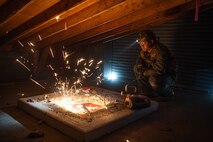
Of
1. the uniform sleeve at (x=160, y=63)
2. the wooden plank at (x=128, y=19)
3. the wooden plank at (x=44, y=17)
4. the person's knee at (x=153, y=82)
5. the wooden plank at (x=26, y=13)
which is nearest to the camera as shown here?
the wooden plank at (x=44, y=17)

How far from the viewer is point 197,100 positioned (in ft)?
22.0

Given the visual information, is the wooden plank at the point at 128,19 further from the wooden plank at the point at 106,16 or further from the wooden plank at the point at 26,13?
the wooden plank at the point at 26,13

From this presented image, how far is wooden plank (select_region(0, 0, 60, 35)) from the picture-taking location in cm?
493

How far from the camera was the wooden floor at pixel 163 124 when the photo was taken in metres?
4.09

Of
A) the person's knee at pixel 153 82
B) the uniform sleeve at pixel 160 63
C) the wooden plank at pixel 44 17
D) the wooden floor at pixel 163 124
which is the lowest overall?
the wooden floor at pixel 163 124

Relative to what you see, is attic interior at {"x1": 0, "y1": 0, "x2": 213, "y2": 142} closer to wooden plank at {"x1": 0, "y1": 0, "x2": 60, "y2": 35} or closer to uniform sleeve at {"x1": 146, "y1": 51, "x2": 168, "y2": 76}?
wooden plank at {"x1": 0, "y1": 0, "x2": 60, "y2": 35}

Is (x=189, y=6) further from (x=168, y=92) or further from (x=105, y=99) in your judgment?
(x=105, y=99)

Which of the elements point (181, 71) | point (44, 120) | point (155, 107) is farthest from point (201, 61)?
point (44, 120)

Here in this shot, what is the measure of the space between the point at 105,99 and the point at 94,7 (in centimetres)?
225

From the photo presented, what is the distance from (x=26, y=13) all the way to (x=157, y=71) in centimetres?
360

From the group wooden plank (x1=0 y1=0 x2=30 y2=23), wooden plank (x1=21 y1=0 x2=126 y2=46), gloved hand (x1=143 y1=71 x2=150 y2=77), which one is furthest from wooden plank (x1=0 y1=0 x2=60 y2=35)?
gloved hand (x1=143 y1=71 x2=150 y2=77)

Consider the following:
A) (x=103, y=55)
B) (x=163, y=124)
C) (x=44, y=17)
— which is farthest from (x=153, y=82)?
(x=103, y=55)

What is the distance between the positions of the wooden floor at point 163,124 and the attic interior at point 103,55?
17 millimetres

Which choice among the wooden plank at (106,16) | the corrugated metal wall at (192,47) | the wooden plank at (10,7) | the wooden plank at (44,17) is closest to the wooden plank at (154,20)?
the wooden plank at (106,16)
